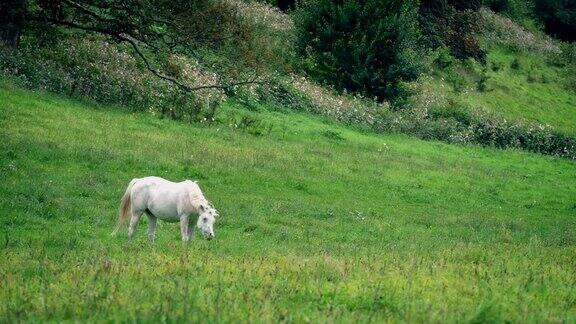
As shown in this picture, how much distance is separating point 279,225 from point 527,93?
4721cm

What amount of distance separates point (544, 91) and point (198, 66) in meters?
36.5

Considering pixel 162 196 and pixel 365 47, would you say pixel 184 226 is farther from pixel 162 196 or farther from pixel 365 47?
pixel 365 47

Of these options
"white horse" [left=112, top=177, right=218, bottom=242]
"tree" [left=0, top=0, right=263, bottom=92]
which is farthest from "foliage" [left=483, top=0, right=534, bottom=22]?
"white horse" [left=112, top=177, right=218, bottom=242]

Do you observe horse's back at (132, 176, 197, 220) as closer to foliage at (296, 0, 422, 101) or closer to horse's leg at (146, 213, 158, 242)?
horse's leg at (146, 213, 158, 242)

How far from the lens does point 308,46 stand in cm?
4638

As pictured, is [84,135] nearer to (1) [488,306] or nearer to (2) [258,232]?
(2) [258,232]

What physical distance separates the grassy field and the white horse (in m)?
0.49

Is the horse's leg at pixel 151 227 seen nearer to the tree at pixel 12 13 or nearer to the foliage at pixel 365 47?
the tree at pixel 12 13

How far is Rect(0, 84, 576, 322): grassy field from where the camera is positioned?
8.06 metres

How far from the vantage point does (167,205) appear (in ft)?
47.4

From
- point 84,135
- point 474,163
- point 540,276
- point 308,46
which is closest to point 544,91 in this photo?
point 308,46

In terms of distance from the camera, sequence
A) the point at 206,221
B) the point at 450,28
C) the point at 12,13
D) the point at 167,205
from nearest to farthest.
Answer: the point at 206,221
the point at 167,205
the point at 12,13
the point at 450,28

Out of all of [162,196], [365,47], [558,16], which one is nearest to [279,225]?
[162,196]

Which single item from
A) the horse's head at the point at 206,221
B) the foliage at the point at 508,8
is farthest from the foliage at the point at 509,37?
the horse's head at the point at 206,221
